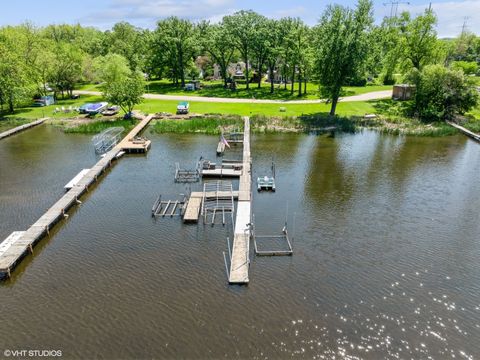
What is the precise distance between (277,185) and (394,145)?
77.4 ft

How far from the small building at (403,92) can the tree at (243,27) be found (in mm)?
33231

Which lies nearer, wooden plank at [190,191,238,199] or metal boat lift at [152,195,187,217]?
metal boat lift at [152,195,187,217]

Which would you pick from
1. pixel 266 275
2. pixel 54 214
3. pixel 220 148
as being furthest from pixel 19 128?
pixel 266 275

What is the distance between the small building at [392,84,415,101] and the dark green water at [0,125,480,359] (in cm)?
3863

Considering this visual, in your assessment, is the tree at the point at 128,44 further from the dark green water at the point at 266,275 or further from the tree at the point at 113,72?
the dark green water at the point at 266,275

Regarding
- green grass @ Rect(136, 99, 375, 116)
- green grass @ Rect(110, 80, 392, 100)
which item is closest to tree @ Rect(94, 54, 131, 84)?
green grass @ Rect(136, 99, 375, 116)

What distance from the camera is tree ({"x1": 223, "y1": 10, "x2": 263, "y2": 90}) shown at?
84.4 metres

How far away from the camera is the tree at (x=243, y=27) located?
84375mm

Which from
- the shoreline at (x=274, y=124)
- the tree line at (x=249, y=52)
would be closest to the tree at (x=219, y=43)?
the tree line at (x=249, y=52)

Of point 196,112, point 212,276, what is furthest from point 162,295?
point 196,112

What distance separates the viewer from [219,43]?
87312 mm

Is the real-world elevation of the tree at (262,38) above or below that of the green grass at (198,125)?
above

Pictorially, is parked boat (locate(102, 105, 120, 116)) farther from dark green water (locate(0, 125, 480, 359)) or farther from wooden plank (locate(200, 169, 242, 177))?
wooden plank (locate(200, 169, 242, 177))

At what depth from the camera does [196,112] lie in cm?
6850
